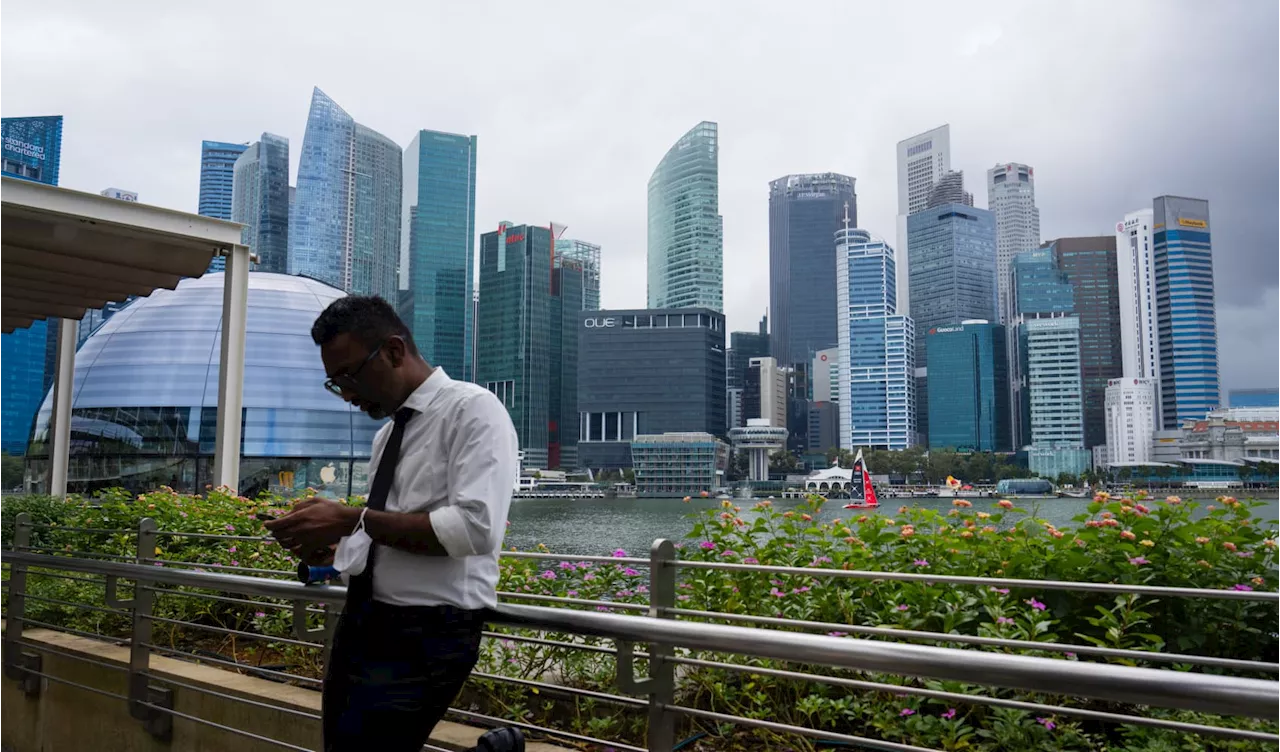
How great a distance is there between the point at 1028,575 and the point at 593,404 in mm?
106249

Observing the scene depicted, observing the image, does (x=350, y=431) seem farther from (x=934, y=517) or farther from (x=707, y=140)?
(x=707, y=140)

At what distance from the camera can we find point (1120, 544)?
8.70 ft

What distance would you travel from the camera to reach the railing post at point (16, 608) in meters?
4.38

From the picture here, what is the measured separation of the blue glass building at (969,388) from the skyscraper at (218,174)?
436 feet

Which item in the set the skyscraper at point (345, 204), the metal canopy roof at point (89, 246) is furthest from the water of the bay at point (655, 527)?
the skyscraper at point (345, 204)

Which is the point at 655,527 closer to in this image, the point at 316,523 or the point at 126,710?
the point at 126,710

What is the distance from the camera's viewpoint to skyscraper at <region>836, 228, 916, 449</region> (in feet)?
486

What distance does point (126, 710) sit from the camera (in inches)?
147

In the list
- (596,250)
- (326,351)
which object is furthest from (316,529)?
(596,250)

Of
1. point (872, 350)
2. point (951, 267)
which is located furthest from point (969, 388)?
point (951, 267)

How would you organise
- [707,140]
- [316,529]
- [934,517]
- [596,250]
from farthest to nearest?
[707,140] → [596,250] → [934,517] → [316,529]

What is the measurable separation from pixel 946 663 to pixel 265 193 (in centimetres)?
17305

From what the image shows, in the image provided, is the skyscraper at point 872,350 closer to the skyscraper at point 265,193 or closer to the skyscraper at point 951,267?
the skyscraper at point 951,267

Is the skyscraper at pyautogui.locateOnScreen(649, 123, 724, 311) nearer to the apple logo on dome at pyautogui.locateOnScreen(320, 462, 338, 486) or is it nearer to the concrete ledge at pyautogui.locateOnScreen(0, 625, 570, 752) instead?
the apple logo on dome at pyautogui.locateOnScreen(320, 462, 338, 486)
